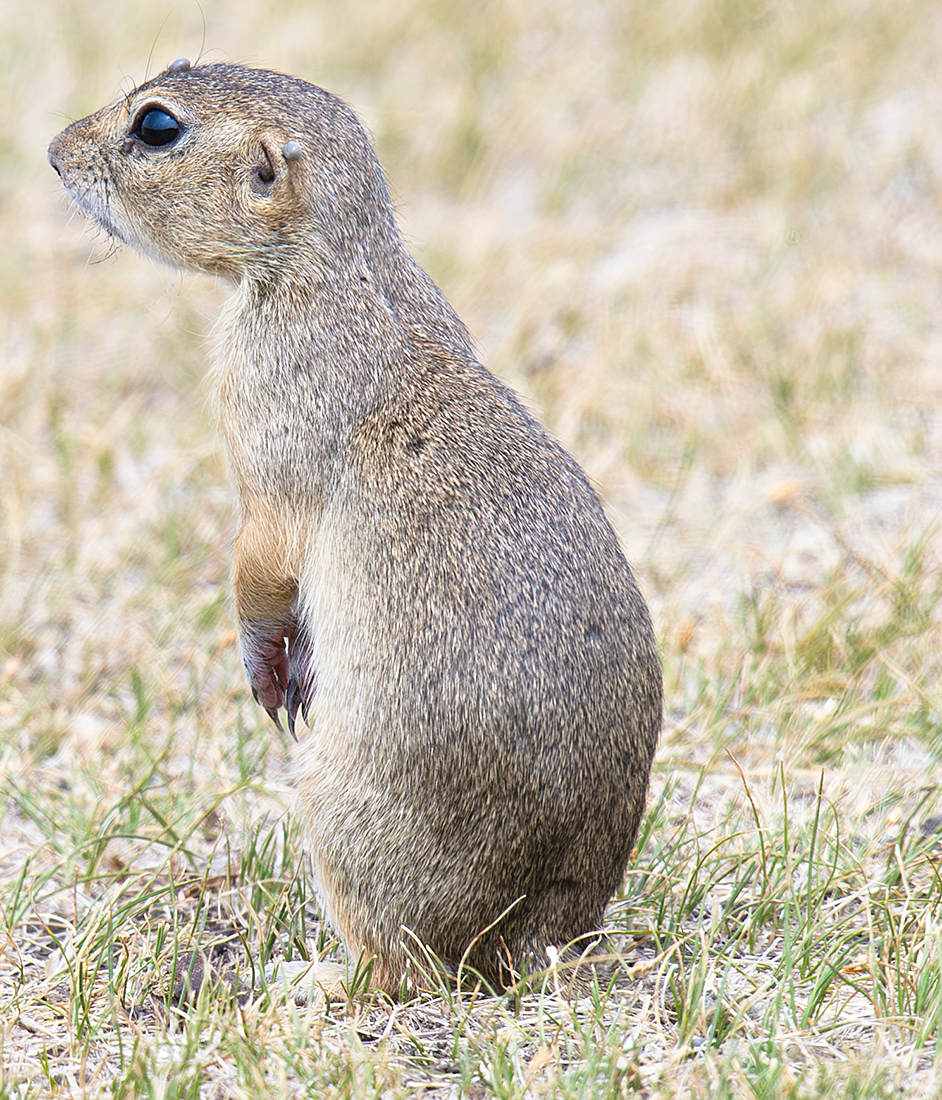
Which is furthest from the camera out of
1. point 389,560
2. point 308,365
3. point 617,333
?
point 617,333

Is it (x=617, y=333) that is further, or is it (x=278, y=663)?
(x=617, y=333)

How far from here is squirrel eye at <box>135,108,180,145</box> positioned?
12.0ft

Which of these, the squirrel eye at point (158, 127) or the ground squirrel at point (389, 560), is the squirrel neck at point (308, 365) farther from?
the squirrel eye at point (158, 127)

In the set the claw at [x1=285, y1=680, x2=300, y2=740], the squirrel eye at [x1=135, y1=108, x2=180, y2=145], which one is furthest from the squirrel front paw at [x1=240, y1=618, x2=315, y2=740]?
the squirrel eye at [x1=135, y1=108, x2=180, y2=145]

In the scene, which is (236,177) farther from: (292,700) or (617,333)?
(617,333)

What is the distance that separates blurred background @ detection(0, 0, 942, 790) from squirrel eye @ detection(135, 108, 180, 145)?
1.42 m

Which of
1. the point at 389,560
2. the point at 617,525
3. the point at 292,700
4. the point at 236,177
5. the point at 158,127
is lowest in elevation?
the point at 292,700

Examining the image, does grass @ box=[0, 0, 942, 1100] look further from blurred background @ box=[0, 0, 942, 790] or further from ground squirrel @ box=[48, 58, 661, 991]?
ground squirrel @ box=[48, 58, 661, 991]

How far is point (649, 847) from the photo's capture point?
392cm

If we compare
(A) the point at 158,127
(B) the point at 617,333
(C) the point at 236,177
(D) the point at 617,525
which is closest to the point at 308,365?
(C) the point at 236,177

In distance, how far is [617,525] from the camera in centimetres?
569

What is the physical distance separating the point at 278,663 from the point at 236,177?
1.24 meters

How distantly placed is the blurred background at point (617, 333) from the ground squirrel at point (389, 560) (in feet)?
3.65

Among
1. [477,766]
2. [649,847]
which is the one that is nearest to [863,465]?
[649,847]
